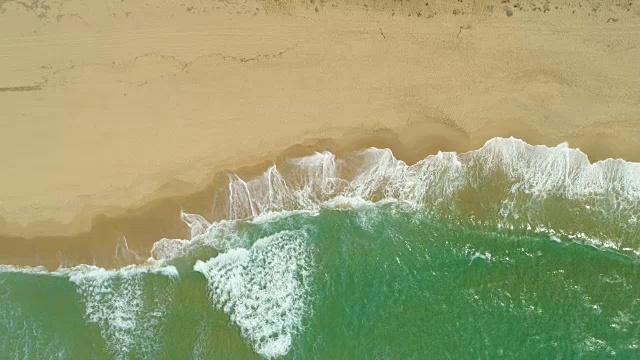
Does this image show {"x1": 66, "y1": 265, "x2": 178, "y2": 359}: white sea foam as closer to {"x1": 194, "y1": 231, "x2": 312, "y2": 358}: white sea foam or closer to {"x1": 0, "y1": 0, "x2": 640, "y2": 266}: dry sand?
{"x1": 0, "y1": 0, "x2": 640, "y2": 266}: dry sand

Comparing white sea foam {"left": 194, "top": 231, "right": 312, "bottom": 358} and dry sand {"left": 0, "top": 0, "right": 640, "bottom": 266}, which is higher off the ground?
dry sand {"left": 0, "top": 0, "right": 640, "bottom": 266}

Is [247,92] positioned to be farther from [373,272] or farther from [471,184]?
[471,184]

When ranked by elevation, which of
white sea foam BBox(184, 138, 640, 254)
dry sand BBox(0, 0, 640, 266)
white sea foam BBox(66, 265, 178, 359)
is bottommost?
white sea foam BBox(66, 265, 178, 359)

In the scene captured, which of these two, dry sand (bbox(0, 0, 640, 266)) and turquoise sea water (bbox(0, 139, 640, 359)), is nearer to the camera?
turquoise sea water (bbox(0, 139, 640, 359))

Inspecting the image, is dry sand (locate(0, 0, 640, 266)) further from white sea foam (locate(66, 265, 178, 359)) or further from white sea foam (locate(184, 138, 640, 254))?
white sea foam (locate(66, 265, 178, 359))

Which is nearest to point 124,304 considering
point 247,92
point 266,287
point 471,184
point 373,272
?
point 266,287

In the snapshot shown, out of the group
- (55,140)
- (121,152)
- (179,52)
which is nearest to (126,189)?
(121,152)

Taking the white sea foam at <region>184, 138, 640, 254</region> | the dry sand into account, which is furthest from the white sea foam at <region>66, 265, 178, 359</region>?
the white sea foam at <region>184, 138, 640, 254</region>
